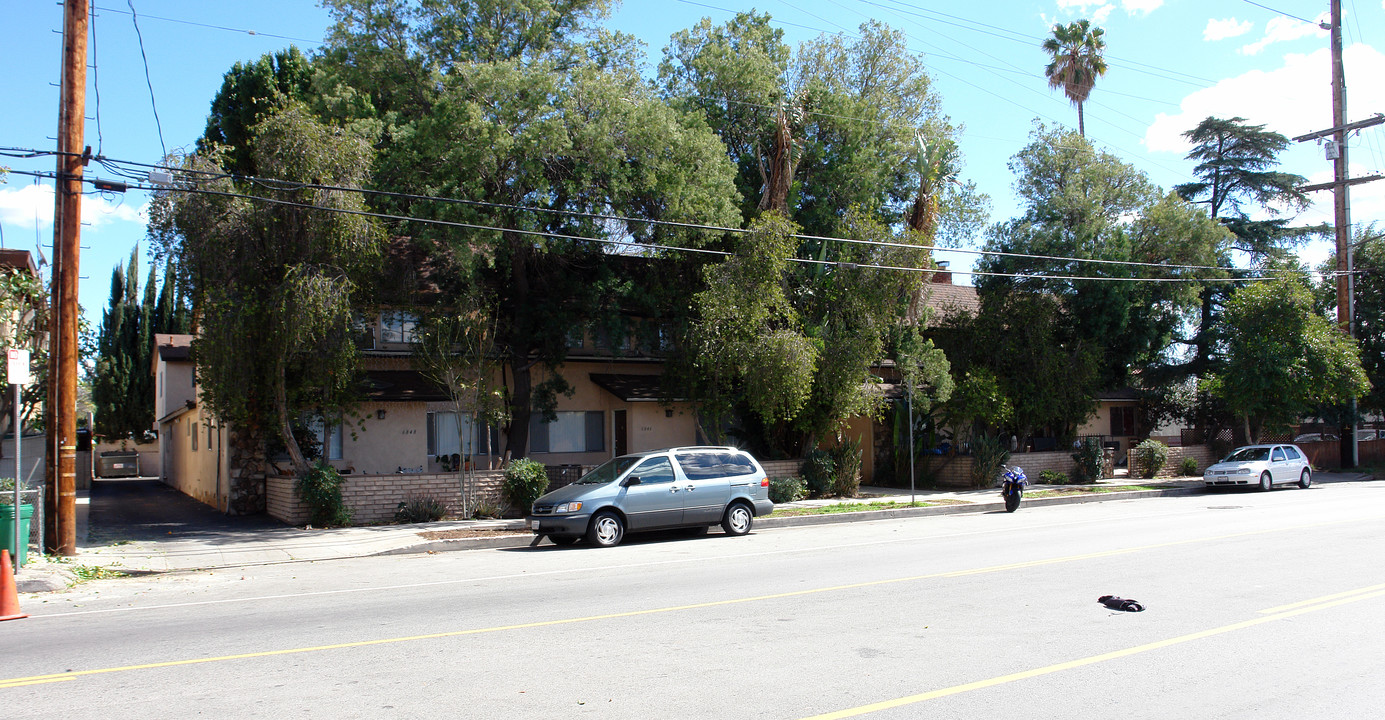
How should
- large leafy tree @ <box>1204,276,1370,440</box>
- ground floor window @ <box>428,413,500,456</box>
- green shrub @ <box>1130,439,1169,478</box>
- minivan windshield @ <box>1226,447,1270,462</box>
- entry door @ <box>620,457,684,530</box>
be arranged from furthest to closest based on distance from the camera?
green shrub @ <box>1130,439,1169,478</box>, large leafy tree @ <box>1204,276,1370,440</box>, minivan windshield @ <box>1226,447,1270,462</box>, ground floor window @ <box>428,413,500,456</box>, entry door @ <box>620,457,684,530</box>

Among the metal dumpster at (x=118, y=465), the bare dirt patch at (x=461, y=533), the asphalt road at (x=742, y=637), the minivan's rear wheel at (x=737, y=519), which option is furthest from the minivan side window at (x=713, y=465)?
the metal dumpster at (x=118, y=465)

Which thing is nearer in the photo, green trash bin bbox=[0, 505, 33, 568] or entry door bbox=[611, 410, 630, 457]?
green trash bin bbox=[0, 505, 33, 568]

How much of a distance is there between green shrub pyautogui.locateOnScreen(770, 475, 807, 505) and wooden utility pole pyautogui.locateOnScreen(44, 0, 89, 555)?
46.9ft

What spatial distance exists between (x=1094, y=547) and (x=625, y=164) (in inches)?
497

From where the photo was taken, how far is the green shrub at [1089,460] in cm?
2783

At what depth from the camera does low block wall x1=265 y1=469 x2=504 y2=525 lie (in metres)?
18.5

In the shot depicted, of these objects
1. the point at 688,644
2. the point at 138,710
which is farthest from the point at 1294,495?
the point at 138,710

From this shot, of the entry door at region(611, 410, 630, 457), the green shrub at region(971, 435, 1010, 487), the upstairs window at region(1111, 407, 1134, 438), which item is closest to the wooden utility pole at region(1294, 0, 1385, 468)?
the upstairs window at region(1111, 407, 1134, 438)

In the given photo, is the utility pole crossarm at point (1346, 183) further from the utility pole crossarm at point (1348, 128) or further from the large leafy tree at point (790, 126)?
the large leafy tree at point (790, 126)

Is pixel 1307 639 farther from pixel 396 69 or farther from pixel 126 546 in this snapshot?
pixel 396 69

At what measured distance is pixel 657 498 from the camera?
1542 centimetres

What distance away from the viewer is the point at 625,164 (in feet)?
67.2

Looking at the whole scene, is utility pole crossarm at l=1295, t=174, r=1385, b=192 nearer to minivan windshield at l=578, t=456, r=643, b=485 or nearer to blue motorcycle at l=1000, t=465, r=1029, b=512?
blue motorcycle at l=1000, t=465, r=1029, b=512

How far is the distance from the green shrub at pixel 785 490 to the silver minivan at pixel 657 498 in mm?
5596
